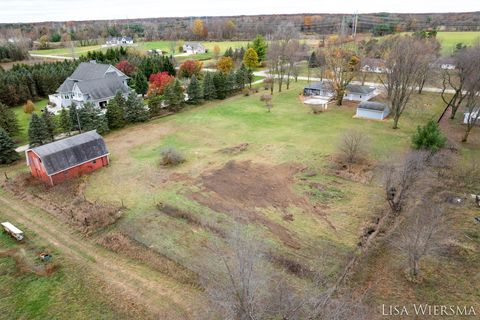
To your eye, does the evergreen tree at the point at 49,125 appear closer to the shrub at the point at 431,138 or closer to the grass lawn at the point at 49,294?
the grass lawn at the point at 49,294

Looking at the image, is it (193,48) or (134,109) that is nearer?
(134,109)

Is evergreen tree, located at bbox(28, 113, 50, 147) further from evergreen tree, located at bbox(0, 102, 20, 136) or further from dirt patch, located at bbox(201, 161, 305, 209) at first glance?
dirt patch, located at bbox(201, 161, 305, 209)

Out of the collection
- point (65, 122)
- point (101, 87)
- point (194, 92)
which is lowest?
point (65, 122)

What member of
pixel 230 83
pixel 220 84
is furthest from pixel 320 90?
pixel 220 84

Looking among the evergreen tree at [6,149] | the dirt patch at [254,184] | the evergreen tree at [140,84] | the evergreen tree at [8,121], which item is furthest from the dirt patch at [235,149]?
the evergreen tree at [140,84]

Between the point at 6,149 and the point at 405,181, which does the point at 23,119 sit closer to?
the point at 6,149
